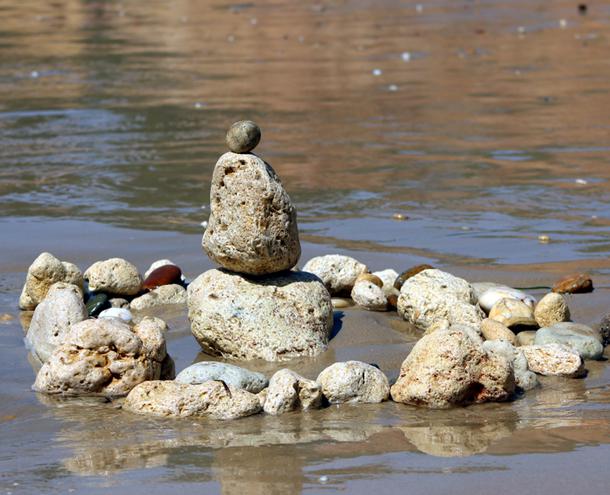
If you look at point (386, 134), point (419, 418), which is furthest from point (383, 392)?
point (386, 134)

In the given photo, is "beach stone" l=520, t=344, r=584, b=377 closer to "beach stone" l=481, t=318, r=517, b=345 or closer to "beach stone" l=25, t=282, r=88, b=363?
"beach stone" l=481, t=318, r=517, b=345

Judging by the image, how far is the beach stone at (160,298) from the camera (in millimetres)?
7449

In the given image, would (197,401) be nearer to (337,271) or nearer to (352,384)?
(352,384)

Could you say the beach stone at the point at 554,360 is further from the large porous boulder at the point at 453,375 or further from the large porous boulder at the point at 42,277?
the large porous boulder at the point at 42,277

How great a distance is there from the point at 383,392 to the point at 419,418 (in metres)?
0.31

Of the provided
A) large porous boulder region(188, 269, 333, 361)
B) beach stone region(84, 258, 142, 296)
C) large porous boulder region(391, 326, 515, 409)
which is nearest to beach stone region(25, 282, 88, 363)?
large porous boulder region(188, 269, 333, 361)

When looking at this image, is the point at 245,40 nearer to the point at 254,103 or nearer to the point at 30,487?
the point at 254,103

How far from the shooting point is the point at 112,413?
215 inches

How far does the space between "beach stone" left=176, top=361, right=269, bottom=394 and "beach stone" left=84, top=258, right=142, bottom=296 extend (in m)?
1.88

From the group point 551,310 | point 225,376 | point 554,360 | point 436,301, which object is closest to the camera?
point 225,376

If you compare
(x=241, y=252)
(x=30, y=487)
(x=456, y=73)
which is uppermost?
(x=456, y=73)

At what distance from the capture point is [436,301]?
689 cm

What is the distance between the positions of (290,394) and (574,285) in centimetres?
258

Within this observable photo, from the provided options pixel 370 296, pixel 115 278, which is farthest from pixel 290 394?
pixel 115 278
